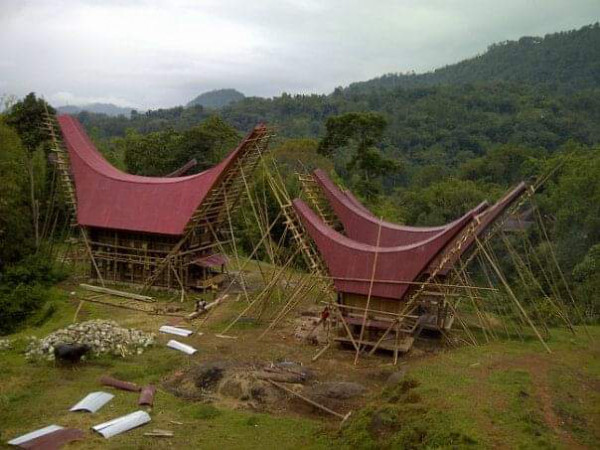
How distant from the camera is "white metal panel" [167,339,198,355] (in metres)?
19.1

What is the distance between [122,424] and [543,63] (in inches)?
5614

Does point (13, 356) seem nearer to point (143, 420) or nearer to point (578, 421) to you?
point (143, 420)

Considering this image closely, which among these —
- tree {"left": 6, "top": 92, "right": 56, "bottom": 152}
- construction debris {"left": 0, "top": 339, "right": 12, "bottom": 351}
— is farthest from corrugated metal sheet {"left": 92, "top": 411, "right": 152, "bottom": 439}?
tree {"left": 6, "top": 92, "right": 56, "bottom": 152}

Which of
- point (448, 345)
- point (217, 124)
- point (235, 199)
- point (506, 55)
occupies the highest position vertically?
point (506, 55)

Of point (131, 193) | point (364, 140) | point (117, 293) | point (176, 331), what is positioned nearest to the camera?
point (176, 331)

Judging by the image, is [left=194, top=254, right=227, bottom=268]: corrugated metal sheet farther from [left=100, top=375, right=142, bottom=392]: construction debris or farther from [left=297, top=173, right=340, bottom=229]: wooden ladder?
[left=100, top=375, right=142, bottom=392]: construction debris

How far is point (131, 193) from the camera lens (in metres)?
28.2

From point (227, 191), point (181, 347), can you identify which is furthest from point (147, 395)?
point (227, 191)

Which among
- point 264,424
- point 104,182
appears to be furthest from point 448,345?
point 104,182

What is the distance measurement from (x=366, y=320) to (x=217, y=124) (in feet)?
96.7

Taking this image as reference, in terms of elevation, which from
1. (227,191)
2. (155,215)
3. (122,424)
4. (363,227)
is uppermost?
(227,191)

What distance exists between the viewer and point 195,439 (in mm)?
13359

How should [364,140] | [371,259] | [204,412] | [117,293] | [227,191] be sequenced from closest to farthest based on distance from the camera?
[204,412], [371,259], [117,293], [227,191], [364,140]

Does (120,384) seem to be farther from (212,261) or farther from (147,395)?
(212,261)
